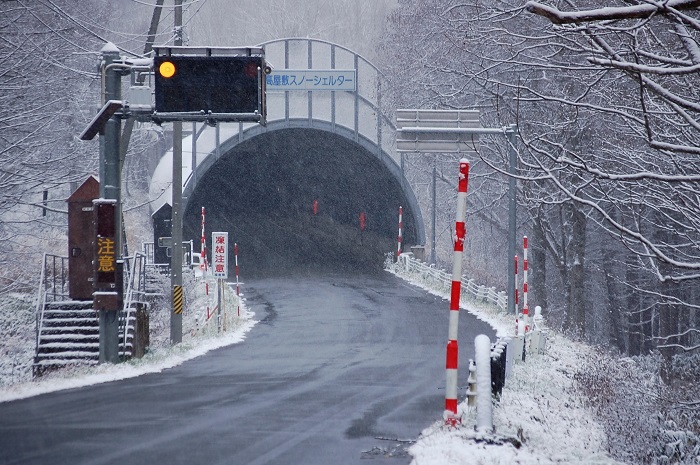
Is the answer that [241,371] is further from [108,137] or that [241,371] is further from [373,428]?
[373,428]

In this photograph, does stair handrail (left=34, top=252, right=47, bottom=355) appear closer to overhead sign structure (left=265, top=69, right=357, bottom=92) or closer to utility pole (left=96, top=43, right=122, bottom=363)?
utility pole (left=96, top=43, right=122, bottom=363)

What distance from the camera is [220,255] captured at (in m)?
22.8

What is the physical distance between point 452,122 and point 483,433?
15300 millimetres

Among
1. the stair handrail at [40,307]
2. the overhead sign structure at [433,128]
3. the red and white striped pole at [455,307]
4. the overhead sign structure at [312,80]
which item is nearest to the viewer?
the red and white striped pole at [455,307]

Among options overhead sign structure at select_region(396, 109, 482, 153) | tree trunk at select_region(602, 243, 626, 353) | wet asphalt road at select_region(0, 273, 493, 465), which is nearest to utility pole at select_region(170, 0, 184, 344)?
wet asphalt road at select_region(0, 273, 493, 465)

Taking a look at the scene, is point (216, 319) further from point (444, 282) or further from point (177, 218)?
Answer: point (444, 282)

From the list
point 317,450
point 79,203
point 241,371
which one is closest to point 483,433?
point 317,450

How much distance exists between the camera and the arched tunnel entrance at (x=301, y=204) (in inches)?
1721

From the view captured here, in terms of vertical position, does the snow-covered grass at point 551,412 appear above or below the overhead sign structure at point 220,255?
below

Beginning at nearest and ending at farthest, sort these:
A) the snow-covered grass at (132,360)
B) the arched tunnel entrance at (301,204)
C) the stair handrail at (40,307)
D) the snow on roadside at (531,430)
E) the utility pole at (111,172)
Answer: the snow on roadside at (531,430) → the snow-covered grass at (132,360) → the utility pole at (111,172) → the stair handrail at (40,307) → the arched tunnel entrance at (301,204)

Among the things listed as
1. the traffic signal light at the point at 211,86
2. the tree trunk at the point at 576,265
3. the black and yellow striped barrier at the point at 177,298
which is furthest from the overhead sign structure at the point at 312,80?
the traffic signal light at the point at 211,86

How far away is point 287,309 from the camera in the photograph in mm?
27219

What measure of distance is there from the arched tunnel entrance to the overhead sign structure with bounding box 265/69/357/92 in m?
6.60

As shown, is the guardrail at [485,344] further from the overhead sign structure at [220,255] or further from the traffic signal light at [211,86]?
the overhead sign structure at [220,255]
